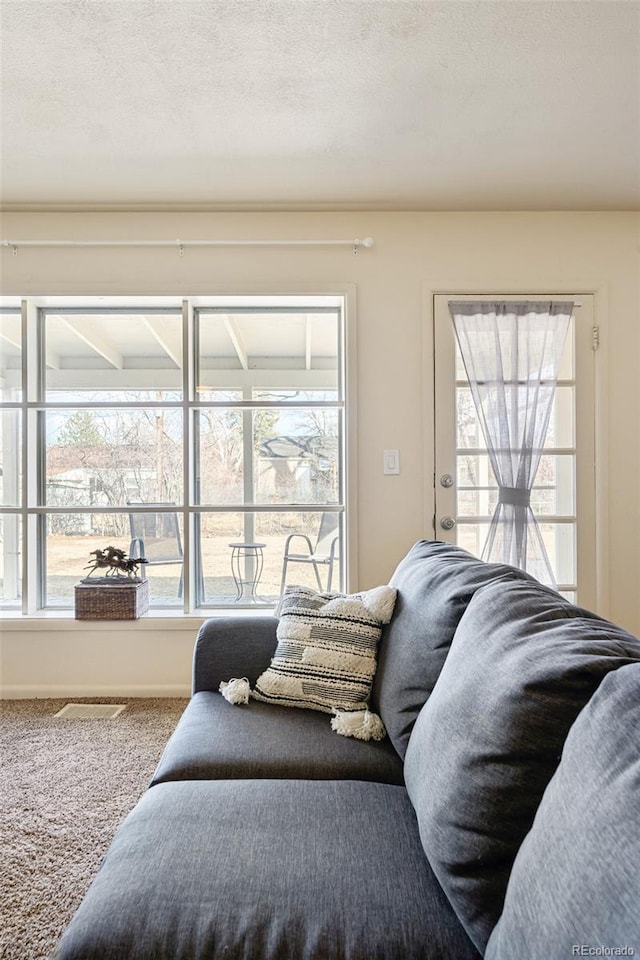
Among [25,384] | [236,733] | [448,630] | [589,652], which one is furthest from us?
[25,384]

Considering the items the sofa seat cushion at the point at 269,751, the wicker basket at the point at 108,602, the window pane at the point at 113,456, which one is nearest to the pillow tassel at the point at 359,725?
the sofa seat cushion at the point at 269,751

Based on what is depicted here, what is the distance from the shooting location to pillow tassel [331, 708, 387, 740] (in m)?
1.50

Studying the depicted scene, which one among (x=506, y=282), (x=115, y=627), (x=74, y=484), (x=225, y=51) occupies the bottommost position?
(x=115, y=627)

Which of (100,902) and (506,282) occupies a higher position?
(506,282)

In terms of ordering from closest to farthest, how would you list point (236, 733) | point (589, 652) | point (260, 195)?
point (589, 652)
point (236, 733)
point (260, 195)

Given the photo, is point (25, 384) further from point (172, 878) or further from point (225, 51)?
point (172, 878)

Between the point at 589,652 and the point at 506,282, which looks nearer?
the point at 589,652

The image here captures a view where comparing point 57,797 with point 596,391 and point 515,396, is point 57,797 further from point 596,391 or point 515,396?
point 596,391

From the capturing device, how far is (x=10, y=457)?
3.27 meters

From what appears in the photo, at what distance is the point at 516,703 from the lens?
0.83 meters

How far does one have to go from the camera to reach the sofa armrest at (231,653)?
1843 millimetres

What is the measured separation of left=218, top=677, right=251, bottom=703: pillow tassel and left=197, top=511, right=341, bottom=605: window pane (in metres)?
1.48

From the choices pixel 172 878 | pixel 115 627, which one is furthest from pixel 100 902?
pixel 115 627

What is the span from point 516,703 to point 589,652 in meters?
0.13
